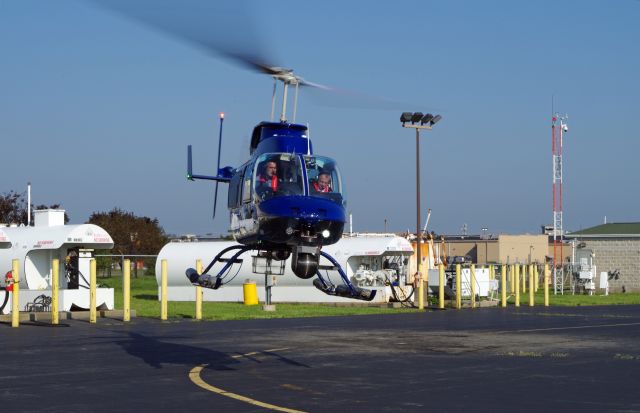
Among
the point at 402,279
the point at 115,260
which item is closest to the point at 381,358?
the point at 402,279

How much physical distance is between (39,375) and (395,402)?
6.76 metres

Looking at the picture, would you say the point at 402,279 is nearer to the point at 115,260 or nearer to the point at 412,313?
the point at 412,313

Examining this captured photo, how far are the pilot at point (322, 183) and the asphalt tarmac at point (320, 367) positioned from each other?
10.4 ft

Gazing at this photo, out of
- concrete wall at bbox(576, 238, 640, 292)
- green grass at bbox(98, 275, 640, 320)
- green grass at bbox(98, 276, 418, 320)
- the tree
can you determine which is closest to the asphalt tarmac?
green grass at bbox(98, 276, 418, 320)

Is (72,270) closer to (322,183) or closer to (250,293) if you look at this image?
(250,293)

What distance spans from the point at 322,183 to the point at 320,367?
403 cm

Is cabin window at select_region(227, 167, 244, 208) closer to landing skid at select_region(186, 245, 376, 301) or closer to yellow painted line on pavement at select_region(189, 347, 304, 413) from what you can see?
landing skid at select_region(186, 245, 376, 301)

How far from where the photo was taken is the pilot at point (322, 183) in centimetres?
1600

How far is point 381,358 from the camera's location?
20.0 m

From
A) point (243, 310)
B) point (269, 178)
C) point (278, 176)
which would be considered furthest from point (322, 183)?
point (243, 310)

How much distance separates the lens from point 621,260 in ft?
218

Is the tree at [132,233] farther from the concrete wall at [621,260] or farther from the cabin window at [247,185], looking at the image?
the cabin window at [247,185]

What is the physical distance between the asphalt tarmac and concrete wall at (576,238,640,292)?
3688cm

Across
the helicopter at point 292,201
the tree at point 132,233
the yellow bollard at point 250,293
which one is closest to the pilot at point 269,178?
the helicopter at point 292,201
